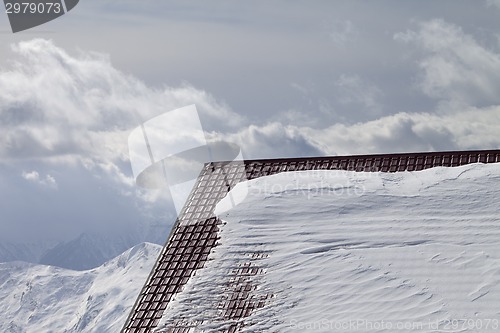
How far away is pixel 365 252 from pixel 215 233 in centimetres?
274

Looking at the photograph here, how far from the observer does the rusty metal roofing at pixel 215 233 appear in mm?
12250

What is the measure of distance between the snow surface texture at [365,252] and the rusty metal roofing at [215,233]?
191 mm

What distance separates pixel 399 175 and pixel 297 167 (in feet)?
6.78

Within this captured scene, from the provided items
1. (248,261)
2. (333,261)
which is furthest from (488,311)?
(248,261)

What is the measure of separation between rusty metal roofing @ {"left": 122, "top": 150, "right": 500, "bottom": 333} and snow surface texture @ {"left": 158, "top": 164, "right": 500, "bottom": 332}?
0.19 m

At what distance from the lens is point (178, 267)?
13.7 metres

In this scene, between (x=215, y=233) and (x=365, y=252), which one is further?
(x=215, y=233)

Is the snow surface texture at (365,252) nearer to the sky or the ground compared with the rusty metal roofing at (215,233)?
nearer to the sky

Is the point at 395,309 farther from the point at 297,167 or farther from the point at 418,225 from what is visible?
the point at 297,167

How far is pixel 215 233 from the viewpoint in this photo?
564 inches

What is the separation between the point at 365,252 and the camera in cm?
1298

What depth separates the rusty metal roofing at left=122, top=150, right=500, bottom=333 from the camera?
1225 centimetres

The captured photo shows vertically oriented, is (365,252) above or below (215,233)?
above

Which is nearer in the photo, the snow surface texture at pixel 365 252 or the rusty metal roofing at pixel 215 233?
the snow surface texture at pixel 365 252
